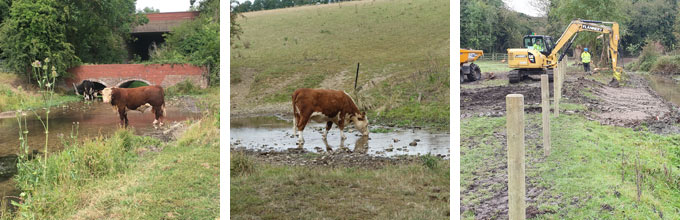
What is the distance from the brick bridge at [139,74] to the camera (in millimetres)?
8484

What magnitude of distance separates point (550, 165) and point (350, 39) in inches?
91.7

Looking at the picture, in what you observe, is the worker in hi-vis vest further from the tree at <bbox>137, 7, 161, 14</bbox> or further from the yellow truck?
the tree at <bbox>137, 7, 161, 14</bbox>

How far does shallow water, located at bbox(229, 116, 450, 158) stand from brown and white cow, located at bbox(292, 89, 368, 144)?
0.13 meters

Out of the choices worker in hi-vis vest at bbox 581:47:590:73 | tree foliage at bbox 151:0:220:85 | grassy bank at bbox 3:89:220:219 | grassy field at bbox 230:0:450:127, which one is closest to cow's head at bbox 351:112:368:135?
grassy field at bbox 230:0:450:127

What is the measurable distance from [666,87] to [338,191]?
13696mm

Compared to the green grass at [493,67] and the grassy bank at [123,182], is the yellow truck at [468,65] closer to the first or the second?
the green grass at [493,67]

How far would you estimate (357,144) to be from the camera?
Result: 4262 millimetres

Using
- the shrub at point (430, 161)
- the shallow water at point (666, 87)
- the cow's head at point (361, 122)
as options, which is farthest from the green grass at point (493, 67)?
the shrub at point (430, 161)

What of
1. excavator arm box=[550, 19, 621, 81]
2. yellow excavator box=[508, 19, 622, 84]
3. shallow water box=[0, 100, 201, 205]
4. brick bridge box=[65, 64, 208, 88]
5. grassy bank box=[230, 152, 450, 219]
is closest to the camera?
grassy bank box=[230, 152, 450, 219]

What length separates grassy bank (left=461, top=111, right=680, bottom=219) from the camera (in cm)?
394

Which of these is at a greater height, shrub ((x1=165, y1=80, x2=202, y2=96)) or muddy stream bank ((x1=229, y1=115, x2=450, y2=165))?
shrub ((x1=165, y1=80, x2=202, y2=96))

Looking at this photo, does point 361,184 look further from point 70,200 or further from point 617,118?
point 617,118

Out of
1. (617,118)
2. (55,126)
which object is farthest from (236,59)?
(617,118)

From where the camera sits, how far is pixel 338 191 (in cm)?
364
